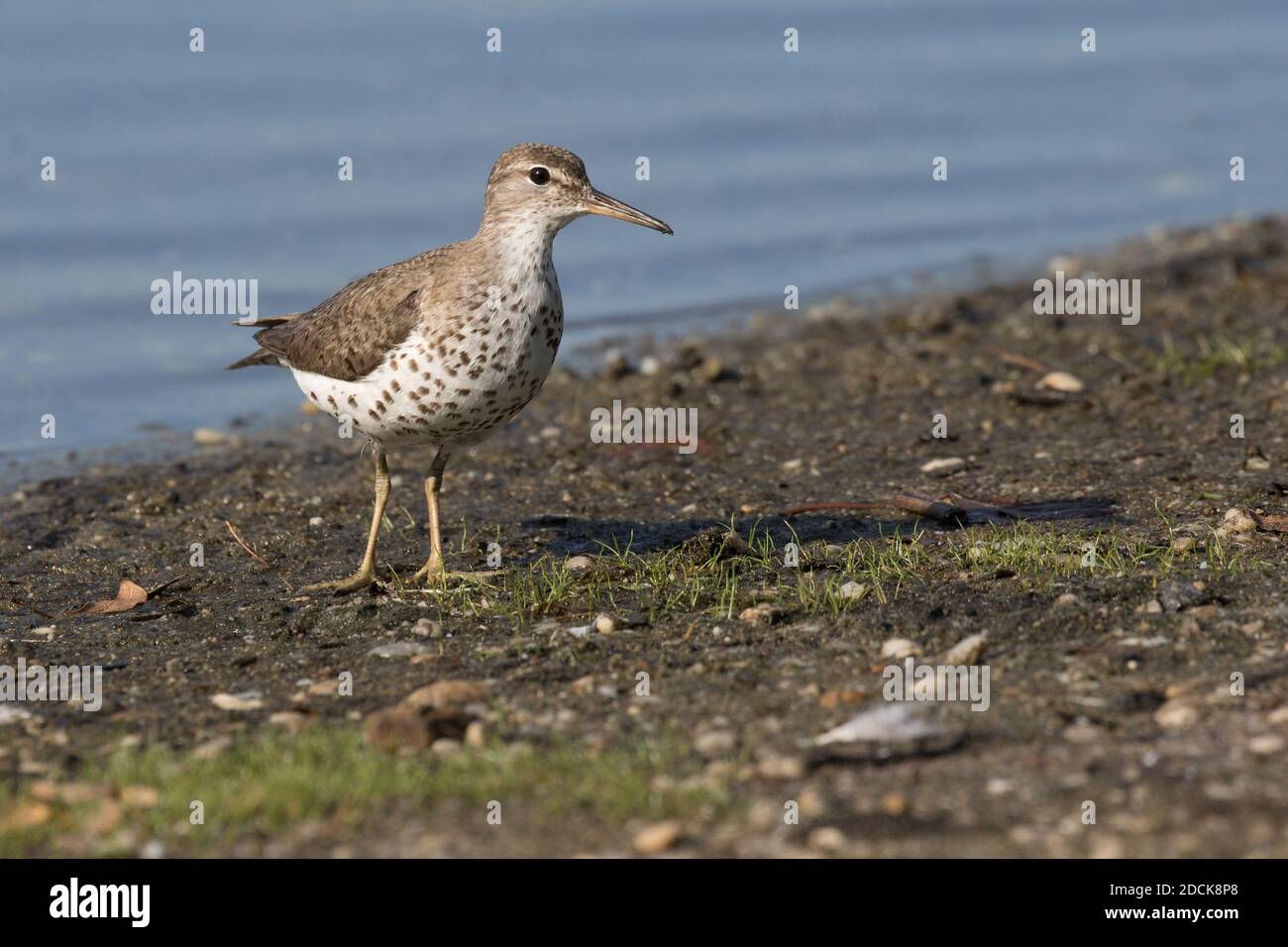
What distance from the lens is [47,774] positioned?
547 centimetres

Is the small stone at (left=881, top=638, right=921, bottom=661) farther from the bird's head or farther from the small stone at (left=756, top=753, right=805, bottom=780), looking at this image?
the bird's head

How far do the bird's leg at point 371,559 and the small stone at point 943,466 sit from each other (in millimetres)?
3088

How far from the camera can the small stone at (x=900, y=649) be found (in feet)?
20.1

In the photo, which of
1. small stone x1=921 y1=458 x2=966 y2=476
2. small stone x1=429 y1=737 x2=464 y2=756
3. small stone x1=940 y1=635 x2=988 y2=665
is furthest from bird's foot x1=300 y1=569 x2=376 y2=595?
small stone x1=921 y1=458 x2=966 y2=476

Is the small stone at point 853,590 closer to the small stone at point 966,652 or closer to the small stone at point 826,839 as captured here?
the small stone at point 966,652

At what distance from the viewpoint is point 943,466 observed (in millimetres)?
9125

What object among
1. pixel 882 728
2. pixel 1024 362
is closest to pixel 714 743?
pixel 882 728

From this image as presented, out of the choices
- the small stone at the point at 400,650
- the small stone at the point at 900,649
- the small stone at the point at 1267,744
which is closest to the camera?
the small stone at the point at 1267,744

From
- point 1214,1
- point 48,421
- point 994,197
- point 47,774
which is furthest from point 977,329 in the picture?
point 1214,1

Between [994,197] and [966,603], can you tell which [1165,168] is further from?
[966,603]

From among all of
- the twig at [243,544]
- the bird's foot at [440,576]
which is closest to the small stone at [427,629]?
the bird's foot at [440,576]

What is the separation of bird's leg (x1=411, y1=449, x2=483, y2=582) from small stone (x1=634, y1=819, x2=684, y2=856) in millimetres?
2945

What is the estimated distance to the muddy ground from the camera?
4895 millimetres

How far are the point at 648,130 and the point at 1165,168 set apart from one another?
549cm
